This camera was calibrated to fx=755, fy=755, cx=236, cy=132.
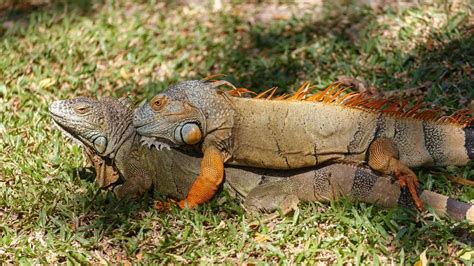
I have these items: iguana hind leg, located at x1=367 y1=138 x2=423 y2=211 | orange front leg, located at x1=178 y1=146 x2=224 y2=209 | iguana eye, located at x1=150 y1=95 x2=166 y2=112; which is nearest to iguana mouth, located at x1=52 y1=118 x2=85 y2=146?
iguana eye, located at x1=150 y1=95 x2=166 y2=112

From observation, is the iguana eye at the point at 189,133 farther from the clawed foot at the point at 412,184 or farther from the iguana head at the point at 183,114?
the clawed foot at the point at 412,184

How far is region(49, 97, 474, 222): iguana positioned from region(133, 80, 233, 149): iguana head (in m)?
0.24

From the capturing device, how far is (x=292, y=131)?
4.79 metres

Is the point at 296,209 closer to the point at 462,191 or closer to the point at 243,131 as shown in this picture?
the point at 243,131

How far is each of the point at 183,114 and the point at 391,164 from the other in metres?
1.34

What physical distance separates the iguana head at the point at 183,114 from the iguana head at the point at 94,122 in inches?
10.5

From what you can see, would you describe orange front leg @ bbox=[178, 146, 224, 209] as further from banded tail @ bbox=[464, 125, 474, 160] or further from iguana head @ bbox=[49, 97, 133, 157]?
banded tail @ bbox=[464, 125, 474, 160]

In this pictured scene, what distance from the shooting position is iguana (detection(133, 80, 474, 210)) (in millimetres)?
4730

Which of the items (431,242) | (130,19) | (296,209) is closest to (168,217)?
(296,209)

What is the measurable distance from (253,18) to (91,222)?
3424 millimetres

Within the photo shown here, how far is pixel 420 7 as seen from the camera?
7.17 meters

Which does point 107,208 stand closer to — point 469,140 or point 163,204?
point 163,204

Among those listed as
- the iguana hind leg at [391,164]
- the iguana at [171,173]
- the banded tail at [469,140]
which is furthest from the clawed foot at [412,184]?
the banded tail at [469,140]

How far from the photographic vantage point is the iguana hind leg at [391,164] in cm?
452
